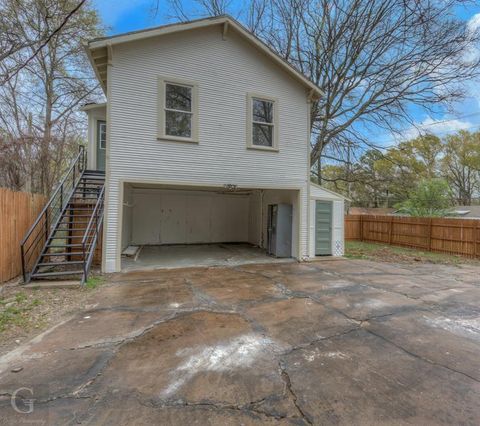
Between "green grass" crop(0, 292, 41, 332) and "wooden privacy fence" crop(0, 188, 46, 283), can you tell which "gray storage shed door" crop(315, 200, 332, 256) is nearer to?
"green grass" crop(0, 292, 41, 332)

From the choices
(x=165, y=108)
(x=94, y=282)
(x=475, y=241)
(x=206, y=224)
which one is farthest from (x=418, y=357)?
(x=206, y=224)

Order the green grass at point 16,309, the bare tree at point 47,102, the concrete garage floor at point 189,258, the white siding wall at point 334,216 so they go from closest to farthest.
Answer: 1. the green grass at point 16,309
2. the concrete garage floor at point 189,258
3. the white siding wall at point 334,216
4. the bare tree at point 47,102

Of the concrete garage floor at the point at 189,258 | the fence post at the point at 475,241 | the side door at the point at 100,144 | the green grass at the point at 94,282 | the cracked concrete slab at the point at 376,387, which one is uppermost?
the side door at the point at 100,144

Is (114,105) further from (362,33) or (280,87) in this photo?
(362,33)

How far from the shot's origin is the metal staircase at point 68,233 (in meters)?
6.40

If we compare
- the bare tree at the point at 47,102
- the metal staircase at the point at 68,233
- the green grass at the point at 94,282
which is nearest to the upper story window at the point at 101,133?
the metal staircase at the point at 68,233

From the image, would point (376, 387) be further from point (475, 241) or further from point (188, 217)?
point (188, 217)

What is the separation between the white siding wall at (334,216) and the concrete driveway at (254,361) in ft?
13.0

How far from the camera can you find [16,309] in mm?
4543

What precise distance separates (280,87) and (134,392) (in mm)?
9071

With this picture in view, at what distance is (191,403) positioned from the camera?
2402 mm

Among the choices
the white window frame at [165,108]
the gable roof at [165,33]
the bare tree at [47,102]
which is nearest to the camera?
the gable roof at [165,33]

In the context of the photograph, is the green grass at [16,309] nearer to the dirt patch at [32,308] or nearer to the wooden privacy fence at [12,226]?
the dirt patch at [32,308]

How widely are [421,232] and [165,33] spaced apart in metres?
13.1
